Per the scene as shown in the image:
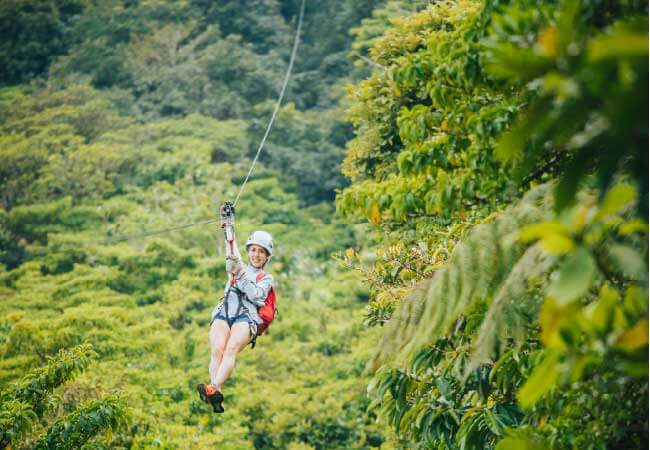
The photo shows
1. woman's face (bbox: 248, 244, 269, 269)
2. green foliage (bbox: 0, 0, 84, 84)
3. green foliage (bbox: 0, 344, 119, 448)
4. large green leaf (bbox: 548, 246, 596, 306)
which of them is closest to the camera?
large green leaf (bbox: 548, 246, 596, 306)

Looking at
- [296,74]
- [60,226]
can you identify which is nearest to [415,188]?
[60,226]

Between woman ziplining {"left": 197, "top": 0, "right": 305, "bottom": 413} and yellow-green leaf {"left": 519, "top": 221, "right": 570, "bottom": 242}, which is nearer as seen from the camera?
yellow-green leaf {"left": 519, "top": 221, "right": 570, "bottom": 242}

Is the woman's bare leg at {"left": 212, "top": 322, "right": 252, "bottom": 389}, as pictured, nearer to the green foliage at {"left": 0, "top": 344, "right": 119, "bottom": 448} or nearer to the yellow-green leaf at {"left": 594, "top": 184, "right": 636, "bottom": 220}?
the green foliage at {"left": 0, "top": 344, "right": 119, "bottom": 448}

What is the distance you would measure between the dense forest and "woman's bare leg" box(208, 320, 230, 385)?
0.93 meters

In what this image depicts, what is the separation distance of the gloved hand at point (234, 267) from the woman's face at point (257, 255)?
0.23 m

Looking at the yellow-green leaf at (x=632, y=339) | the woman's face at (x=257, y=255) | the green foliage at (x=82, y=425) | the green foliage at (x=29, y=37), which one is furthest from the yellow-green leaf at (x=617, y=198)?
the green foliage at (x=29, y=37)

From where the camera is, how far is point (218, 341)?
216 inches

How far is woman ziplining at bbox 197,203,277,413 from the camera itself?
5383 millimetres

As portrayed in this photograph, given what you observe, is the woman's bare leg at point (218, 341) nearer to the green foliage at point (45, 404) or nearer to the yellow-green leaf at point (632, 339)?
the green foliage at point (45, 404)

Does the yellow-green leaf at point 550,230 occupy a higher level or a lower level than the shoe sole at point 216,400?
higher

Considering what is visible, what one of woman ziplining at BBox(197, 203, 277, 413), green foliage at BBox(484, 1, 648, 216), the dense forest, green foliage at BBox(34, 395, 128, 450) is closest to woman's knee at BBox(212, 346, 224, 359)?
woman ziplining at BBox(197, 203, 277, 413)

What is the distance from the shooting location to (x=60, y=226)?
1825cm

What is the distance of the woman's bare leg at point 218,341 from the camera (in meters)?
5.47

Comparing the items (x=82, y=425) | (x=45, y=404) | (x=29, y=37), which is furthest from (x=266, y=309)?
(x=29, y=37)
